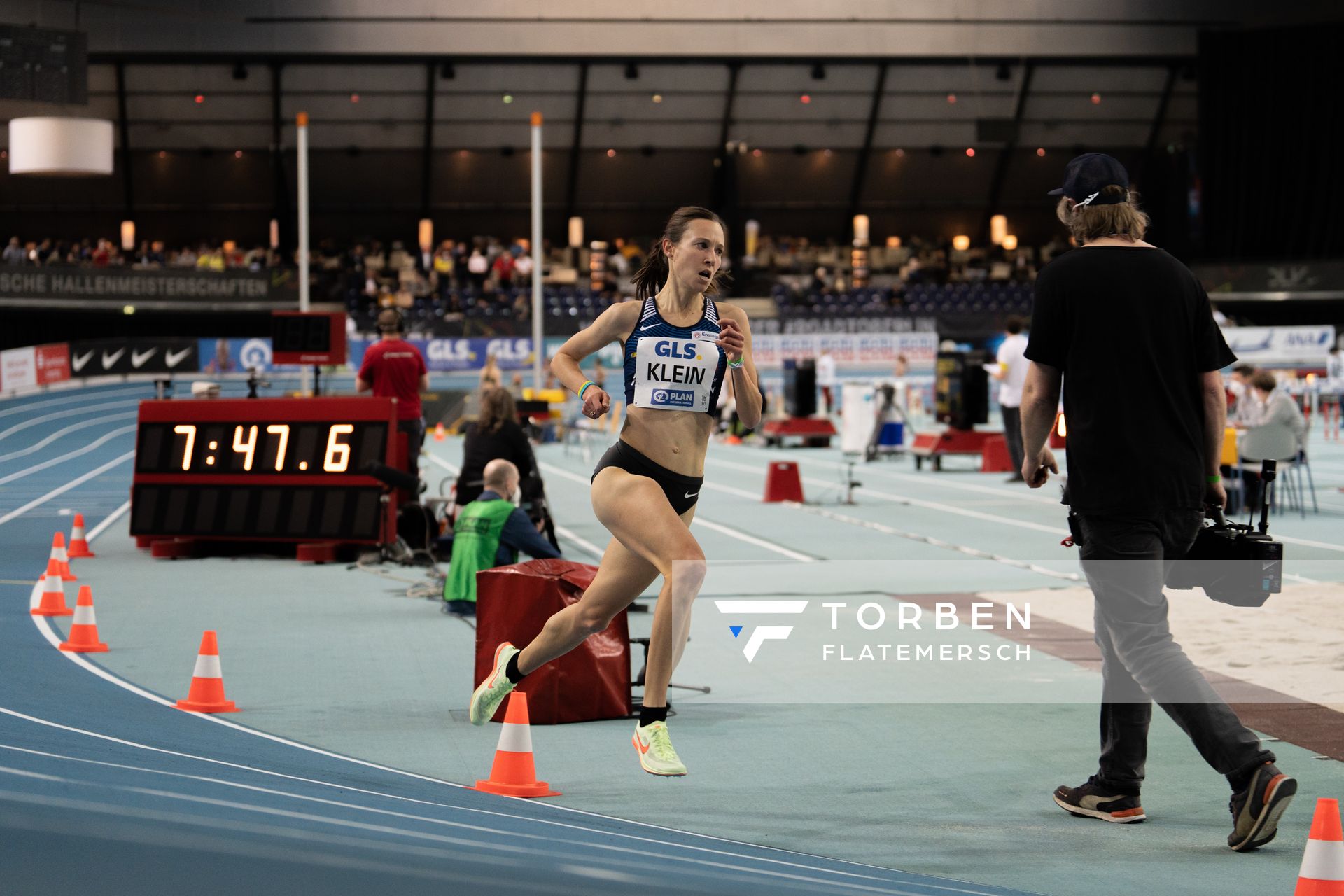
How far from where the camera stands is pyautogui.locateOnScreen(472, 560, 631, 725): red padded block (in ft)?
22.4

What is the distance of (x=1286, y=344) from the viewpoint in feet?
124

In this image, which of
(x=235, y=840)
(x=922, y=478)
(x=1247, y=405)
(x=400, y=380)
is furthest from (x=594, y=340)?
(x=922, y=478)

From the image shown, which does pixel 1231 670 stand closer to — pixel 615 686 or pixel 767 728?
pixel 767 728

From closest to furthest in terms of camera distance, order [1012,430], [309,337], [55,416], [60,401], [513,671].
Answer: [513,671], [309,337], [1012,430], [55,416], [60,401]

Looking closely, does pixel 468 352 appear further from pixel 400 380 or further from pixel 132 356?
Result: pixel 400 380

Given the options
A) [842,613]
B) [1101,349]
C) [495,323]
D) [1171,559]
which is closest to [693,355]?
[1101,349]

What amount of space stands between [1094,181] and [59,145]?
18.4m

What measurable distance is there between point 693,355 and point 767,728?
2048 mm

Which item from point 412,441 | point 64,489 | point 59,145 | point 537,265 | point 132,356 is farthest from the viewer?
point 132,356

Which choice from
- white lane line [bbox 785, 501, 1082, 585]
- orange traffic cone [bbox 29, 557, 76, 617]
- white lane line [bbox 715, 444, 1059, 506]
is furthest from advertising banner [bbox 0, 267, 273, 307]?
orange traffic cone [bbox 29, 557, 76, 617]

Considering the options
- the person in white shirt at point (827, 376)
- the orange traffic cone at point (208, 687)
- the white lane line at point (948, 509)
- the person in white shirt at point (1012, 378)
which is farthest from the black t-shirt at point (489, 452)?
the person in white shirt at point (827, 376)

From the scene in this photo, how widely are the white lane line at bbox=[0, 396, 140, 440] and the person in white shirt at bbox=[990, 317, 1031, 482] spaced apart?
15.5 metres

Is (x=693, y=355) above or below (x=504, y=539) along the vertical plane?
above

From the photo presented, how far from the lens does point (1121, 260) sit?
489cm
